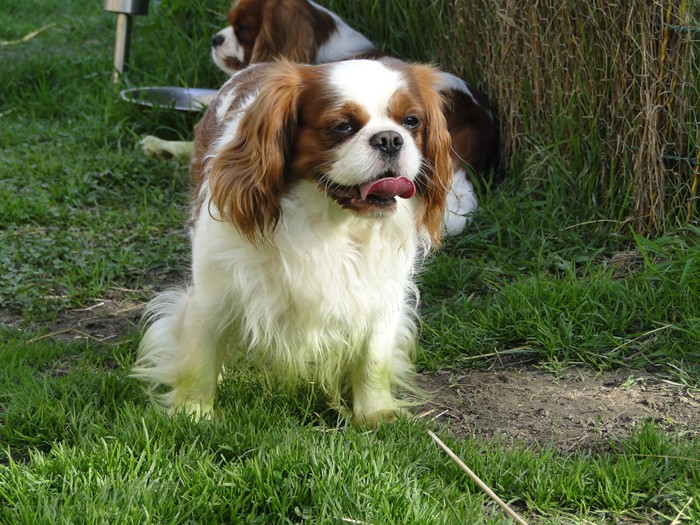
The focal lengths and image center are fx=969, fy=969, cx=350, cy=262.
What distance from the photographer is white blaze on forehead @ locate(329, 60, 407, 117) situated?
265cm

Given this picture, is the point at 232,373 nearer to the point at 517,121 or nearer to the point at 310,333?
the point at 310,333

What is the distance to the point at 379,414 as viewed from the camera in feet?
10.2

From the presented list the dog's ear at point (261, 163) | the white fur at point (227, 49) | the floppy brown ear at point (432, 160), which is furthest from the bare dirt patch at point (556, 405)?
the white fur at point (227, 49)

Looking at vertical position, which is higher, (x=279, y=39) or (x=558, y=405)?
(x=279, y=39)

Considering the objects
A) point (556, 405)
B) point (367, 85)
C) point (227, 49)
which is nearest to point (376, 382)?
point (556, 405)

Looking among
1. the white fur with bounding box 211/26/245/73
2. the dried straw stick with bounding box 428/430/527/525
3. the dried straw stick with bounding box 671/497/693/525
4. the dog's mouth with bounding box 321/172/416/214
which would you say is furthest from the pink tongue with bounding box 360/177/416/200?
the white fur with bounding box 211/26/245/73

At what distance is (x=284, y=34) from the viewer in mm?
5371

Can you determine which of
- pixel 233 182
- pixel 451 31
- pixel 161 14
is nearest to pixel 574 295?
pixel 233 182

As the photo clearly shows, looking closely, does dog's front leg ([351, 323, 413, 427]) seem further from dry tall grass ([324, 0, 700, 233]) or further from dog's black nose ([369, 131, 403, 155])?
dry tall grass ([324, 0, 700, 233])

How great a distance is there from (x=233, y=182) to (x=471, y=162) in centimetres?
218

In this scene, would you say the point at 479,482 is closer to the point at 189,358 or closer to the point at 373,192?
the point at 373,192

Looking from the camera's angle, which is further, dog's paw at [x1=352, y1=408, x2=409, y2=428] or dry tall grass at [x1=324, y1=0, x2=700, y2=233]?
dry tall grass at [x1=324, y1=0, x2=700, y2=233]

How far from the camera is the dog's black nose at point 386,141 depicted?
2.59 metres

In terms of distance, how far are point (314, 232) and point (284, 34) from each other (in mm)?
2819
